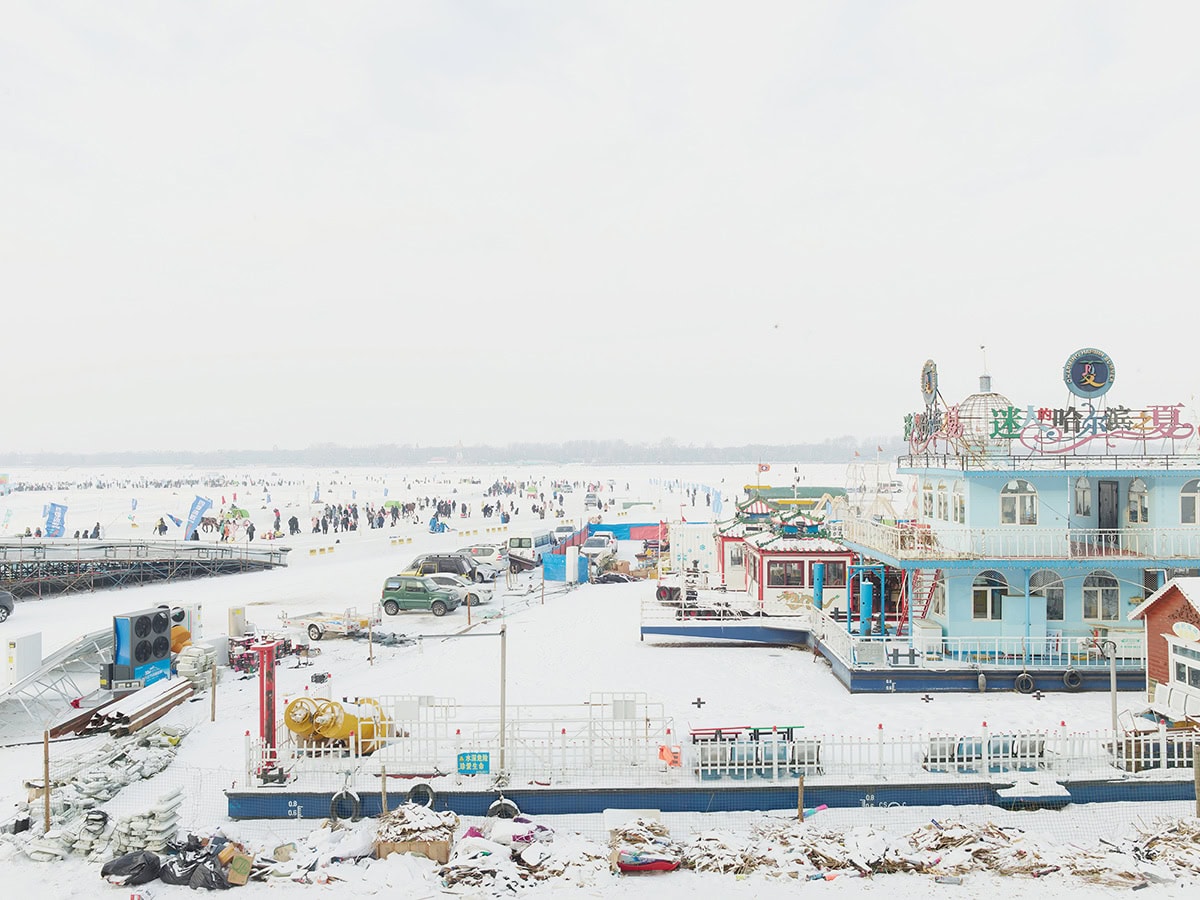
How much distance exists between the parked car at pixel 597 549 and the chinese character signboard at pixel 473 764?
25030 millimetres

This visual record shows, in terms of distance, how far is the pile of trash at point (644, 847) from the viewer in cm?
1039

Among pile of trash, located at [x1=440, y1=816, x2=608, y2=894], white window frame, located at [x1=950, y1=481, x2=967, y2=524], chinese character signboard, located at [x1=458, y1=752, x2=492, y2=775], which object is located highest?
white window frame, located at [x1=950, y1=481, x2=967, y2=524]

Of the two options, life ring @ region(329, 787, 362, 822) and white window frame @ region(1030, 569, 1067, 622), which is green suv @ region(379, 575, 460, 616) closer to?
life ring @ region(329, 787, 362, 822)

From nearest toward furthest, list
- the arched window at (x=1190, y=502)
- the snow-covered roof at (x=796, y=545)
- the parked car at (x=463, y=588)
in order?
the arched window at (x=1190, y=502) < the snow-covered roof at (x=796, y=545) < the parked car at (x=463, y=588)

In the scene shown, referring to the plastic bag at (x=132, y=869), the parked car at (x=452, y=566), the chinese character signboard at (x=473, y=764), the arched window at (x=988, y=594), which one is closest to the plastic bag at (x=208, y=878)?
the plastic bag at (x=132, y=869)

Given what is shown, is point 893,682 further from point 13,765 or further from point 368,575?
point 368,575

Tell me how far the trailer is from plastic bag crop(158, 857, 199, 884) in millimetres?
12949

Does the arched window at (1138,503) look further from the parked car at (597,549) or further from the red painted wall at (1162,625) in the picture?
the parked car at (597,549)

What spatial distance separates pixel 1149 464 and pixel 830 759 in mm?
11587

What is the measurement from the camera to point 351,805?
38.7 feet

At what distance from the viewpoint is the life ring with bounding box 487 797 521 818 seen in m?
11.8

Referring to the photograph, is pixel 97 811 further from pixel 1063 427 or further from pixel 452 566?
pixel 452 566

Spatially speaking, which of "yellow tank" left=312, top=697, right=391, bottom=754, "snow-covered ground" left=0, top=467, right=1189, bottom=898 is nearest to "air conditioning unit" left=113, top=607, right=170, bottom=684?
"snow-covered ground" left=0, top=467, right=1189, bottom=898

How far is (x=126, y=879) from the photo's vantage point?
10.1 m
